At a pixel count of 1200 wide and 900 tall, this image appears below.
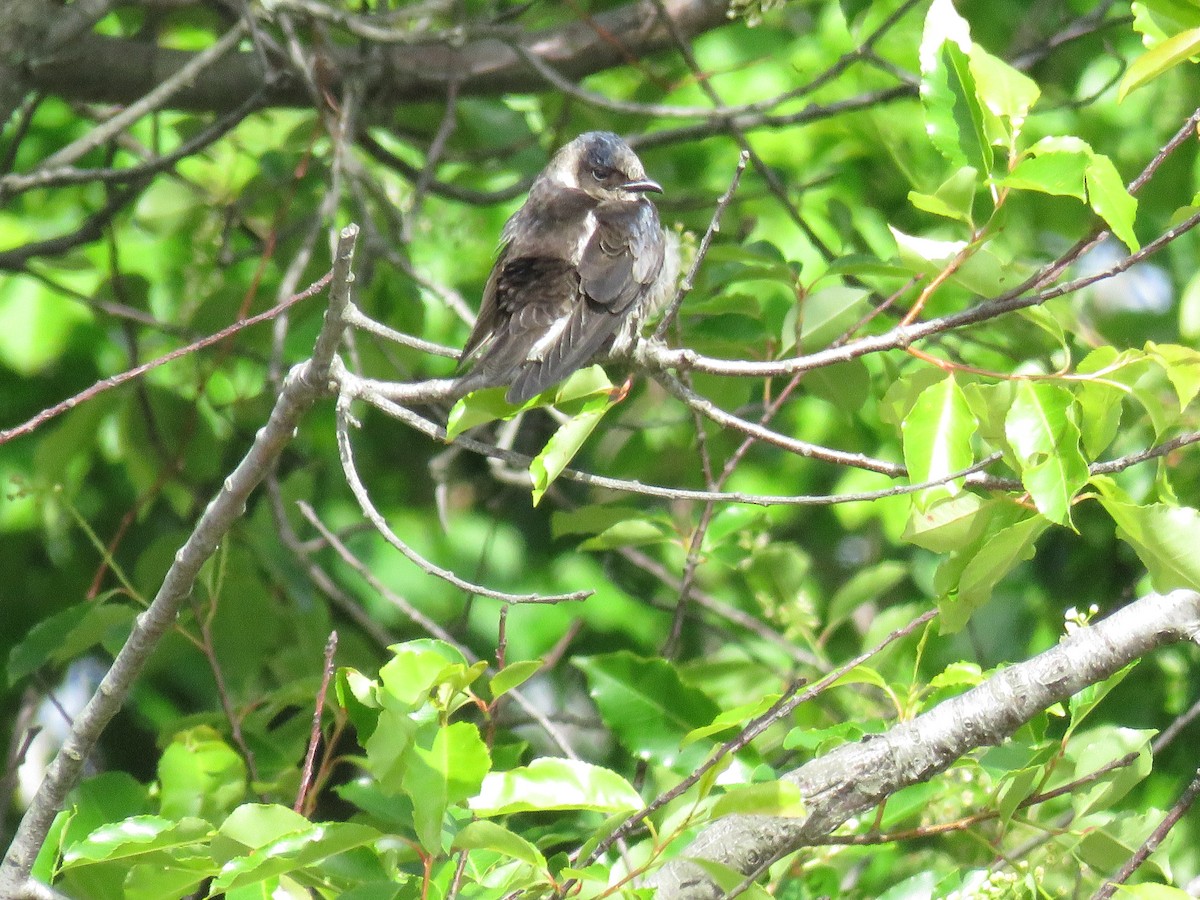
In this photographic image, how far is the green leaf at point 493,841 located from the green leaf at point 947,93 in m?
1.10

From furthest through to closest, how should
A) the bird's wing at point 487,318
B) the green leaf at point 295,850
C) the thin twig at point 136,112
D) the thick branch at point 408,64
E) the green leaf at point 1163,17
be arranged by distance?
1. the thick branch at point 408,64
2. the thin twig at point 136,112
3. the bird's wing at point 487,318
4. the green leaf at point 1163,17
5. the green leaf at point 295,850

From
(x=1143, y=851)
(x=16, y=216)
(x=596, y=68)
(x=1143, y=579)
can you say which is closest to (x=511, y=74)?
(x=596, y=68)

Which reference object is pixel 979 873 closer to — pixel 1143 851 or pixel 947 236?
pixel 1143 851

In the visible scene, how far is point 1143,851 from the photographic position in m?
1.82

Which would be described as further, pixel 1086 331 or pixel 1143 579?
pixel 1143 579

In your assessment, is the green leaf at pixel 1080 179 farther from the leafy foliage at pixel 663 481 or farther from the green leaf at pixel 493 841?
the green leaf at pixel 493 841

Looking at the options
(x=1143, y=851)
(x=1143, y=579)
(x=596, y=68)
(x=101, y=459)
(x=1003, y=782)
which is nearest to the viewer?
(x=1143, y=851)

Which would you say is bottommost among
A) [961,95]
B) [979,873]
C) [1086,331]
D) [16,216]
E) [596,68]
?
[979,873]

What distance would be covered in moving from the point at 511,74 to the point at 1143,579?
228cm

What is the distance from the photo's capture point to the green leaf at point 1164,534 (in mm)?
1767

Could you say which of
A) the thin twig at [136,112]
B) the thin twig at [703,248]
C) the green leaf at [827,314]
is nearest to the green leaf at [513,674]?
the thin twig at [703,248]

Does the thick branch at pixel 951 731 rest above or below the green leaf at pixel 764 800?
below

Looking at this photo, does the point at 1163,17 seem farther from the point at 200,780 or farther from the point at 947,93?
the point at 200,780

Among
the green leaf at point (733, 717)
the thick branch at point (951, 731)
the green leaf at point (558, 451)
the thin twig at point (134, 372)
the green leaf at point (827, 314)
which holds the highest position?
the thin twig at point (134, 372)
